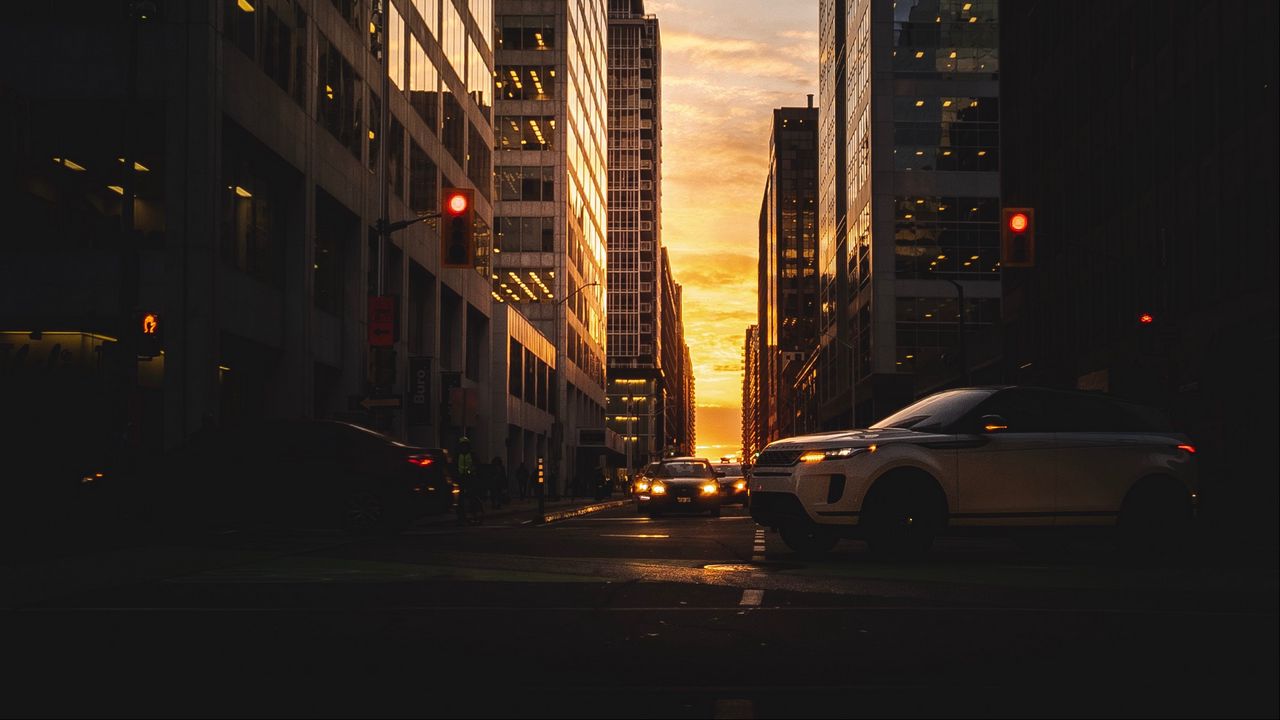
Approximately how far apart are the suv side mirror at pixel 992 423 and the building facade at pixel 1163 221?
17.8 ft

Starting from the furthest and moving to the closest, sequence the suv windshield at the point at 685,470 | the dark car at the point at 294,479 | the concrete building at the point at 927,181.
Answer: the concrete building at the point at 927,181, the suv windshield at the point at 685,470, the dark car at the point at 294,479

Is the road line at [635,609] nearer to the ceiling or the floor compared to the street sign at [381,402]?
nearer to the floor

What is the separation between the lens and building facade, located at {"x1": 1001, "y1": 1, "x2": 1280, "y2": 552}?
29.8 metres

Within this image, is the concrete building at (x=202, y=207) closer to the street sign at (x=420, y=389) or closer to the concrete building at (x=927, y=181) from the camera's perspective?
the street sign at (x=420, y=389)

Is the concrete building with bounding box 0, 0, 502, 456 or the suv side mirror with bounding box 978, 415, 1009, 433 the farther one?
the concrete building with bounding box 0, 0, 502, 456

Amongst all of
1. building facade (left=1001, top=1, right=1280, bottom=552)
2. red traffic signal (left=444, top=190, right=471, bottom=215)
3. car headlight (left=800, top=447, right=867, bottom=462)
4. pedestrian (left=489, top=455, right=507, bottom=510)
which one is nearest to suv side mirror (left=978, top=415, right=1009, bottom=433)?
car headlight (left=800, top=447, right=867, bottom=462)

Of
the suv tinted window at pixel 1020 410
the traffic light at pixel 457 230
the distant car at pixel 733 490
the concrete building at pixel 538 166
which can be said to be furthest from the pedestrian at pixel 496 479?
the concrete building at pixel 538 166

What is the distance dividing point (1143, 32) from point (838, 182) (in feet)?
201

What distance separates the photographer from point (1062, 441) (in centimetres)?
1278

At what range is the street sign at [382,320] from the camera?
34781 millimetres

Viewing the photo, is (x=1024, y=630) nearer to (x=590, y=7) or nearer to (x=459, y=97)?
(x=459, y=97)

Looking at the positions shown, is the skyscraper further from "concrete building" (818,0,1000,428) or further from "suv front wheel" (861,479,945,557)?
"suv front wheel" (861,479,945,557)

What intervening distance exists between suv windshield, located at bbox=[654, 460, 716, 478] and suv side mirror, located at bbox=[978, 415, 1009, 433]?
17483mm

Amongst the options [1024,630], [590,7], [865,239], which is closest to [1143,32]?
[1024,630]
